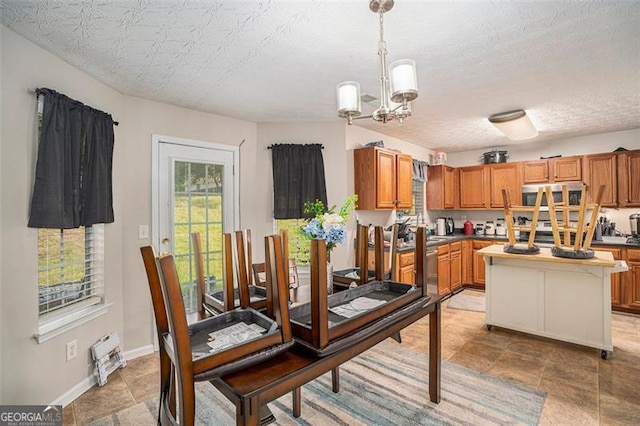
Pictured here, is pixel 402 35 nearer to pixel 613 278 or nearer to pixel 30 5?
pixel 30 5

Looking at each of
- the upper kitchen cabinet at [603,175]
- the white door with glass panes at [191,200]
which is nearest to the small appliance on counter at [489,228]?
the upper kitchen cabinet at [603,175]

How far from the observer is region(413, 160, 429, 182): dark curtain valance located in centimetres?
514

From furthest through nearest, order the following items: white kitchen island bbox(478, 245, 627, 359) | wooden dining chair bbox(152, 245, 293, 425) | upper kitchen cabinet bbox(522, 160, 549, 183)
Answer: upper kitchen cabinet bbox(522, 160, 549, 183) < white kitchen island bbox(478, 245, 627, 359) < wooden dining chair bbox(152, 245, 293, 425)

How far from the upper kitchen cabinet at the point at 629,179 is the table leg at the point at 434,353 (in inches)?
164

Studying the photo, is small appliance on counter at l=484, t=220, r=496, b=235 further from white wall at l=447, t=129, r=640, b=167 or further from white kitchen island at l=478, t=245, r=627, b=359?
white kitchen island at l=478, t=245, r=627, b=359

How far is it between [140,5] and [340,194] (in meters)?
2.73

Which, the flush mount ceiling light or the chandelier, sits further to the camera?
the flush mount ceiling light

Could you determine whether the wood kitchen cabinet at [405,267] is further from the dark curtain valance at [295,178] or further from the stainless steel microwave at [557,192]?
the stainless steel microwave at [557,192]

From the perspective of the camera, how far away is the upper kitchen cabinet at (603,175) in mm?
4367

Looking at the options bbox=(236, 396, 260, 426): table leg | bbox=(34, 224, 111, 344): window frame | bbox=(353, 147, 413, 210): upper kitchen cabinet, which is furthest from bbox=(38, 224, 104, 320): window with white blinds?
bbox=(353, 147, 413, 210): upper kitchen cabinet

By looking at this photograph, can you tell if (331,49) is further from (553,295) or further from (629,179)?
(629,179)

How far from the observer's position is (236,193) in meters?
3.72

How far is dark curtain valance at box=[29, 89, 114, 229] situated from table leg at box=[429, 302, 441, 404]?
2608 millimetres

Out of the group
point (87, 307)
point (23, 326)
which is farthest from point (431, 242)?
point (23, 326)
